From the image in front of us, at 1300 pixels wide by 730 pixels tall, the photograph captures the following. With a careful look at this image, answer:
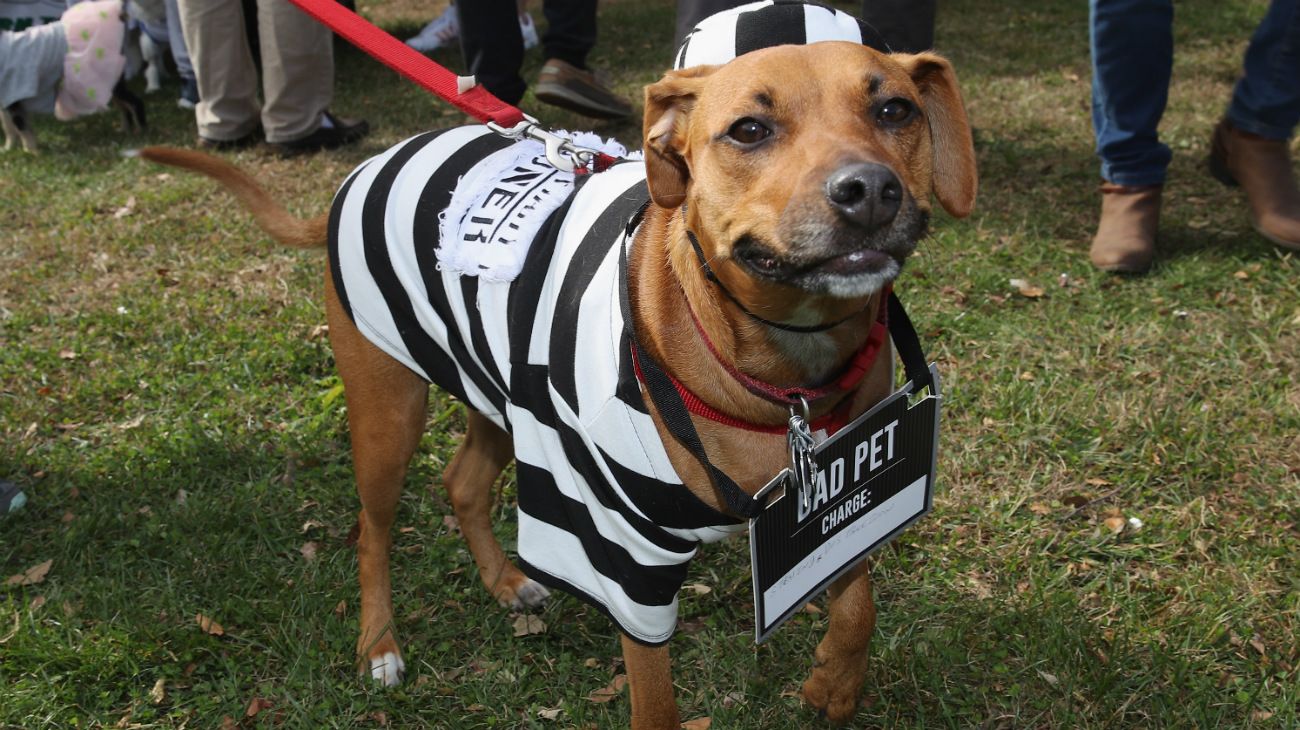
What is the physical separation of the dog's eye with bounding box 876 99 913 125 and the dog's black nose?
264 millimetres

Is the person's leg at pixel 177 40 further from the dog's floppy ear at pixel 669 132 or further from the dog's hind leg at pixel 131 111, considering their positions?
the dog's floppy ear at pixel 669 132

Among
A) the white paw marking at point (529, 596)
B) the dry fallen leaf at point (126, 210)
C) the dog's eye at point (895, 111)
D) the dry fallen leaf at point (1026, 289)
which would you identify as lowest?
the dry fallen leaf at point (126, 210)

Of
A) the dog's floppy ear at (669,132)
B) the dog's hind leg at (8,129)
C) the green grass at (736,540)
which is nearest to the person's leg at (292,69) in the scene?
the green grass at (736,540)

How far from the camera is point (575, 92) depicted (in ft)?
20.1

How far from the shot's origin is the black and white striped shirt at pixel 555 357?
2029 millimetres

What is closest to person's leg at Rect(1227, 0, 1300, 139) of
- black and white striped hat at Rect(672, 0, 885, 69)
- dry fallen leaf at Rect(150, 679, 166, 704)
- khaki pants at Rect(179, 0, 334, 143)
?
black and white striped hat at Rect(672, 0, 885, 69)

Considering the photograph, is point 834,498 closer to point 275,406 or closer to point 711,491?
point 711,491

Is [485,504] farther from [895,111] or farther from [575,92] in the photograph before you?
[575,92]

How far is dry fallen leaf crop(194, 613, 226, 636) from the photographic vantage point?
298 cm

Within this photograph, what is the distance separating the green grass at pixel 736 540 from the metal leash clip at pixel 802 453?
85 cm

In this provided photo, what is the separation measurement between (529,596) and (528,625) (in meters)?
0.12

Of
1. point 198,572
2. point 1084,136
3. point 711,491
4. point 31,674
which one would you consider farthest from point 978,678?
point 1084,136

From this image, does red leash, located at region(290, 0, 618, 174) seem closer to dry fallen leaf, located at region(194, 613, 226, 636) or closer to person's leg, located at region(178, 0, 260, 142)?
dry fallen leaf, located at region(194, 613, 226, 636)

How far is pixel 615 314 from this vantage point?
2.05 m
